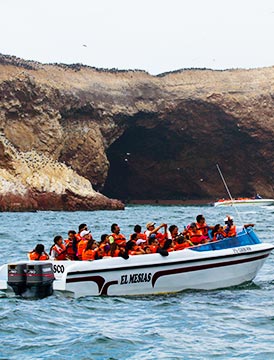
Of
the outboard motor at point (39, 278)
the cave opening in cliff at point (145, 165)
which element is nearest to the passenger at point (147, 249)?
the outboard motor at point (39, 278)

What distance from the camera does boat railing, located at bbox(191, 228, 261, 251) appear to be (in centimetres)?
1923

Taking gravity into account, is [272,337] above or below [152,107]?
below

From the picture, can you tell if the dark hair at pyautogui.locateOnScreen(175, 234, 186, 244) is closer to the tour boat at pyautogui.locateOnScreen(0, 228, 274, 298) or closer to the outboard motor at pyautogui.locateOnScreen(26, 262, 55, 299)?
the tour boat at pyautogui.locateOnScreen(0, 228, 274, 298)

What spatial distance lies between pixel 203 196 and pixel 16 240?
70.2 m

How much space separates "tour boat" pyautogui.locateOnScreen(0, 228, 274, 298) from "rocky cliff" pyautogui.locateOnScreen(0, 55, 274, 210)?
45475 mm

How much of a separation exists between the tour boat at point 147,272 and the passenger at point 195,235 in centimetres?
90

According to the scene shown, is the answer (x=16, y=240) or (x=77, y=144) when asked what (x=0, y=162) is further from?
(x=16, y=240)

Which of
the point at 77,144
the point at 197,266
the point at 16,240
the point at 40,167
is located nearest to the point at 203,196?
the point at 77,144

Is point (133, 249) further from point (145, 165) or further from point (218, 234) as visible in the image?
point (145, 165)

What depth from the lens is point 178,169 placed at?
98188 mm

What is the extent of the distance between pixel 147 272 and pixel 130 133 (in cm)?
7296

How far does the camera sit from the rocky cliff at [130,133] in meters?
71.2

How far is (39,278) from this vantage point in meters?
16.3

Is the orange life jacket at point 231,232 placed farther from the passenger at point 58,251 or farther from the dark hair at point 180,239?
the passenger at point 58,251
